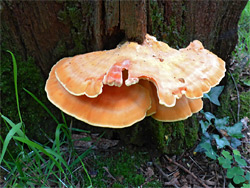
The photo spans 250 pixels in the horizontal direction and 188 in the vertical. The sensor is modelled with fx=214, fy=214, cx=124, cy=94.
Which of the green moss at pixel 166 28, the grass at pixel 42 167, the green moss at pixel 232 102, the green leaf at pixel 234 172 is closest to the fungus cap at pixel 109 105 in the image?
the grass at pixel 42 167

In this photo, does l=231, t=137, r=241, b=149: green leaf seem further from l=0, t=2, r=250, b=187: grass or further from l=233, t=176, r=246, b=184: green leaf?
l=0, t=2, r=250, b=187: grass

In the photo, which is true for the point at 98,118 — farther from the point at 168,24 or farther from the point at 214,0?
the point at 214,0

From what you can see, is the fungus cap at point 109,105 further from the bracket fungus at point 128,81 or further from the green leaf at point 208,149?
the green leaf at point 208,149

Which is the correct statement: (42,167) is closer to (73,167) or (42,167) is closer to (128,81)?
(73,167)

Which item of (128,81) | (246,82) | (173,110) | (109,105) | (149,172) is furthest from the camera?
(246,82)

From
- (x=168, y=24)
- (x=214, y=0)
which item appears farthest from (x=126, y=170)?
(x=214, y=0)

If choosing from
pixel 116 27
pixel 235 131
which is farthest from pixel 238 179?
pixel 116 27
